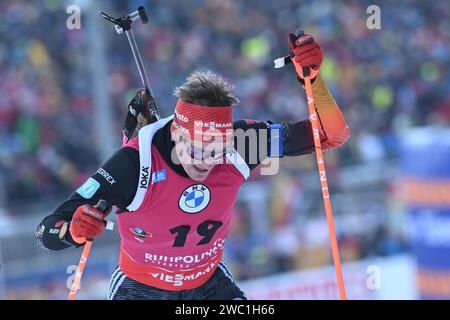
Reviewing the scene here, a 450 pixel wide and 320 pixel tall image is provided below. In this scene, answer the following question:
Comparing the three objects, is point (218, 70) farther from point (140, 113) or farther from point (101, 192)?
point (101, 192)

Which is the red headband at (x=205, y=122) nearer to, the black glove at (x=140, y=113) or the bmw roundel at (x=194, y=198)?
the bmw roundel at (x=194, y=198)

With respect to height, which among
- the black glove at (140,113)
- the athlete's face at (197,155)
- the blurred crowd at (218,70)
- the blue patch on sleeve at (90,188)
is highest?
the black glove at (140,113)

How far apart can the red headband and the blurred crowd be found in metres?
6.86

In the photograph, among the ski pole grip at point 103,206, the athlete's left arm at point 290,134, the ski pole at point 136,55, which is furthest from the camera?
the ski pole at point 136,55

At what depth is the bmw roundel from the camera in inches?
199

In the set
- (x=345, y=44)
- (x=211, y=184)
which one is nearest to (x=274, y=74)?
(x=345, y=44)

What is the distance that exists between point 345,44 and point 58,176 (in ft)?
22.9

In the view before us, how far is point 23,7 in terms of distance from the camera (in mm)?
15922

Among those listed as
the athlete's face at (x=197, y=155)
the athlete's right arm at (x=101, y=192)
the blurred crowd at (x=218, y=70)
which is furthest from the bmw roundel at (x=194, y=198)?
the blurred crowd at (x=218, y=70)

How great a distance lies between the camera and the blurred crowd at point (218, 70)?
13.1 metres

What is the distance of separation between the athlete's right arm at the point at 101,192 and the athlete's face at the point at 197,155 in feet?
0.78

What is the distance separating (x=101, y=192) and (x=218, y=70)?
36.5ft

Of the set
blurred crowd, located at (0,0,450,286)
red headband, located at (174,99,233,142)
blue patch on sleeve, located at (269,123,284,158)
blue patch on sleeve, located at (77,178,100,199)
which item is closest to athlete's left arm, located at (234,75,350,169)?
blue patch on sleeve, located at (269,123,284,158)
